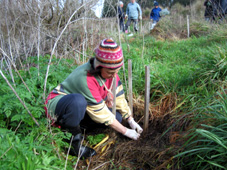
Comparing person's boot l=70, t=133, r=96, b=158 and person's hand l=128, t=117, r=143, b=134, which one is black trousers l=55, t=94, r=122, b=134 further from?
person's hand l=128, t=117, r=143, b=134

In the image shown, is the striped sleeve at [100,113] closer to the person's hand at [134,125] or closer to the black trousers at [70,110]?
the black trousers at [70,110]

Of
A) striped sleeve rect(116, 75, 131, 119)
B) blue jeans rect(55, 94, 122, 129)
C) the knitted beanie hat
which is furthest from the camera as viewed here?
striped sleeve rect(116, 75, 131, 119)

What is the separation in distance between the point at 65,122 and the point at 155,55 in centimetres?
269

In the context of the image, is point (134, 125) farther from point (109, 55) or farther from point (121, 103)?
point (109, 55)

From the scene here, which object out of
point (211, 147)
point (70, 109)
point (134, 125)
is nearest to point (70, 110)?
point (70, 109)

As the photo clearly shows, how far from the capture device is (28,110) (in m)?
1.49

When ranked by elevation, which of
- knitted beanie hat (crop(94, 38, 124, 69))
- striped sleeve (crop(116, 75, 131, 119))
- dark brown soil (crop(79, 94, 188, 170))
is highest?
knitted beanie hat (crop(94, 38, 124, 69))

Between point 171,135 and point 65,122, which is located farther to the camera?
point 171,135

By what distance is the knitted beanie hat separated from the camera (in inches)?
57.9

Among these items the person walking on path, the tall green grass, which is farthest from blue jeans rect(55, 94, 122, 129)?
the tall green grass

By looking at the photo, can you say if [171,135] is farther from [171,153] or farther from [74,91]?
[74,91]

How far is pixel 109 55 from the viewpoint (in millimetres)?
1474

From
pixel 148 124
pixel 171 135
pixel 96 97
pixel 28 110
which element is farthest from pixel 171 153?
pixel 28 110

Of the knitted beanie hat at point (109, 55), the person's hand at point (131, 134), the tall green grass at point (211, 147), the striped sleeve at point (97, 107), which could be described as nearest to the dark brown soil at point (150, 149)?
the person's hand at point (131, 134)
